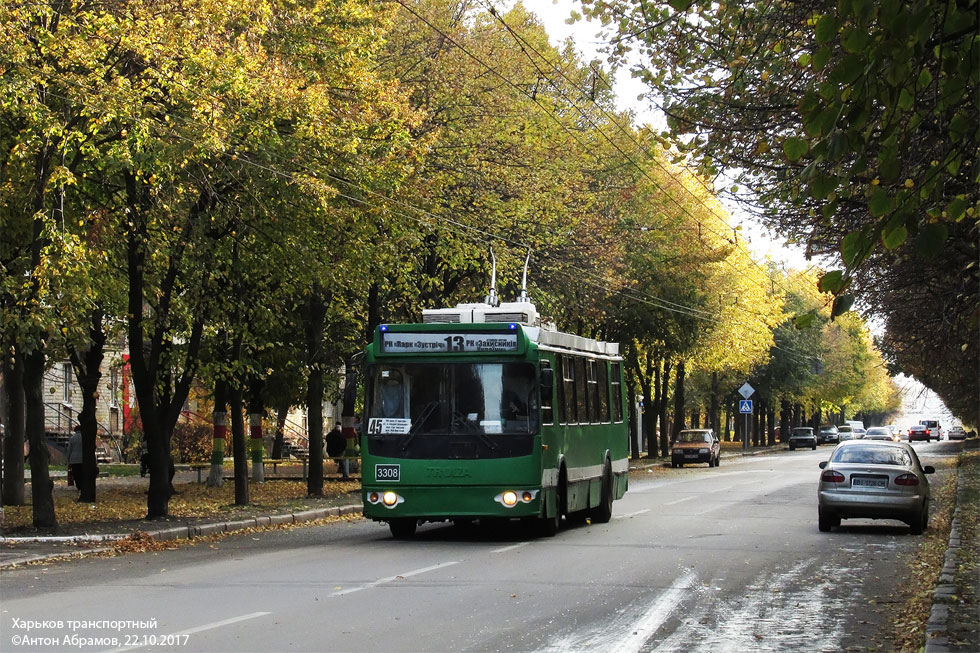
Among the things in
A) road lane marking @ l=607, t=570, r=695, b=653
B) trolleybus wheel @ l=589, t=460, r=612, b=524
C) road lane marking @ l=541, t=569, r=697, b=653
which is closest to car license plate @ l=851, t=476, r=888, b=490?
trolleybus wheel @ l=589, t=460, r=612, b=524

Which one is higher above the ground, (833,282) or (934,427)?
(833,282)

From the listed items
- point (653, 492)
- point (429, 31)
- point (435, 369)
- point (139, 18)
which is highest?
point (429, 31)

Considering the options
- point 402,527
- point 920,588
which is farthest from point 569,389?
point 920,588

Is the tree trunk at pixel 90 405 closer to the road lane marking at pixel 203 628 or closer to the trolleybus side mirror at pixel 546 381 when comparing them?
the trolleybus side mirror at pixel 546 381

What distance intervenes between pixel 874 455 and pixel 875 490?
884 mm

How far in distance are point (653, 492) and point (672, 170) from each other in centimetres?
2216

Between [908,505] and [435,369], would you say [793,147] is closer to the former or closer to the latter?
[435,369]

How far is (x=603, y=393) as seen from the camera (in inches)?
911

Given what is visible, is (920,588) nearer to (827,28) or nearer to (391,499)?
(391,499)

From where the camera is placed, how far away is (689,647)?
952cm

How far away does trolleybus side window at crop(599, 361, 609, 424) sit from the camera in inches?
900

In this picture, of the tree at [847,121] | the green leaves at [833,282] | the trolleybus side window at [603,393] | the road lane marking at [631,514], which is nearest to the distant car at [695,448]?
the tree at [847,121]

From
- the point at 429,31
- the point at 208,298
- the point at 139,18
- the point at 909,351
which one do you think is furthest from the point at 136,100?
the point at 909,351

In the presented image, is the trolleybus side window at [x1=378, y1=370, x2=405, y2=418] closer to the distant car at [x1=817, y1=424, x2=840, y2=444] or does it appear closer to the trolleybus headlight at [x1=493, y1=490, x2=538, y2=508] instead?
the trolleybus headlight at [x1=493, y1=490, x2=538, y2=508]
